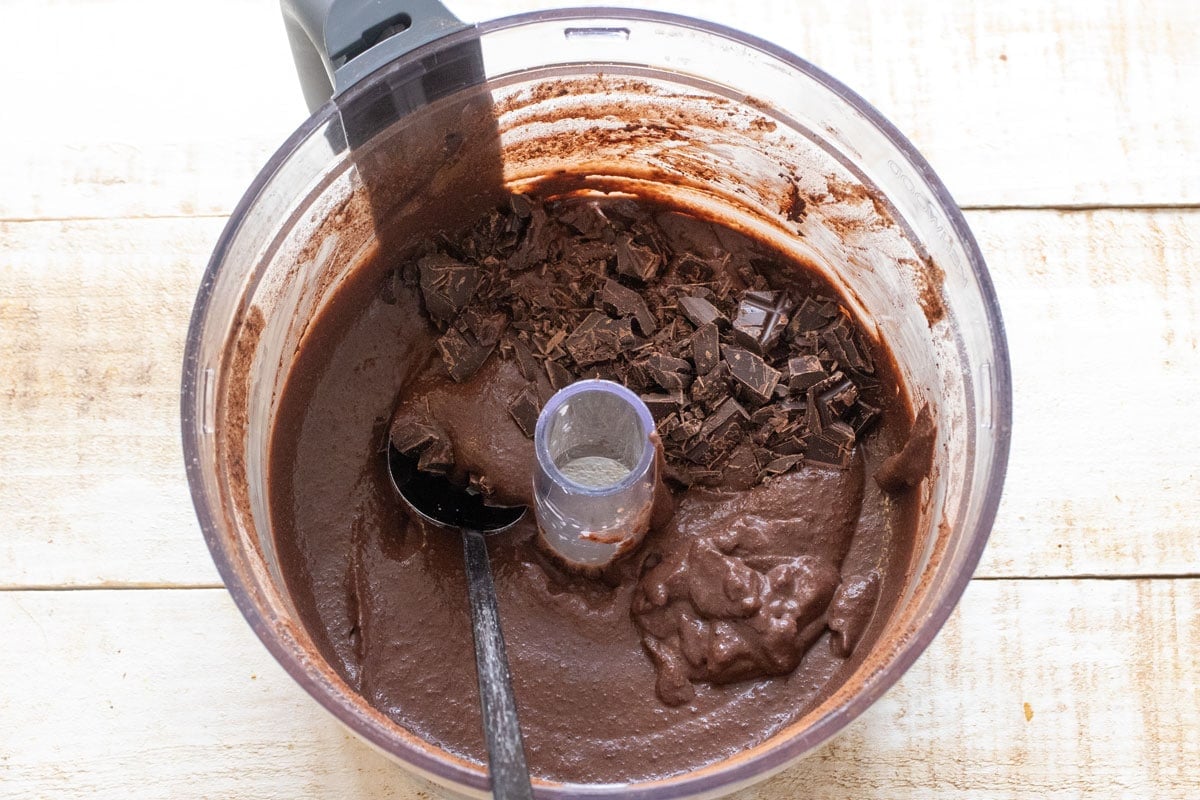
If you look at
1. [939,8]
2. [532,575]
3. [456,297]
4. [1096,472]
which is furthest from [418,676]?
[939,8]

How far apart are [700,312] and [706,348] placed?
0.20 feet

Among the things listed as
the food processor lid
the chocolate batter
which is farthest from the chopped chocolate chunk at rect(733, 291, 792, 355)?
the food processor lid

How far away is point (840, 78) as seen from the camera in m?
1.79

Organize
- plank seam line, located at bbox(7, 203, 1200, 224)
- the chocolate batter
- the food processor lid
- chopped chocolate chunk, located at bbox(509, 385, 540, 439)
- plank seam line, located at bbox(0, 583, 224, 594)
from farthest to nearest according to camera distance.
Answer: plank seam line, located at bbox(7, 203, 1200, 224)
plank seam line, located at bbox(0, 583, 224, 594)
chopped chocolate chunk, located at bbox(509, 385, 540, 439)
the chocolate batter
the food processor lid

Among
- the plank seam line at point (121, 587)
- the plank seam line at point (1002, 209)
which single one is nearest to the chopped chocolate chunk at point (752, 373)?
the plank seam line at point (1002, 209)

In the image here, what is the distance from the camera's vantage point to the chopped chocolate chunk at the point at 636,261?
1.57 meters

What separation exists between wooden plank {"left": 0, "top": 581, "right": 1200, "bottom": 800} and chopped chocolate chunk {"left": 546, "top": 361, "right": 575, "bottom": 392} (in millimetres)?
556

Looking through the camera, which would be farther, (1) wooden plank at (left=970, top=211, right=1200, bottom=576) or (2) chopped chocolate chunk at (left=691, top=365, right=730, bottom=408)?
(1) wooden plank at (left=970, top=211, right=1200, bottom=576)

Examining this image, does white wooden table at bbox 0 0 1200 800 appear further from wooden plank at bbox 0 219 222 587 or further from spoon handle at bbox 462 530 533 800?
spoon handle at bbox 462 530 533 800

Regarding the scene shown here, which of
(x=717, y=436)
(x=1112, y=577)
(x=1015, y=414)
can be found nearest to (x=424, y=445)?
(x=717, y=436)

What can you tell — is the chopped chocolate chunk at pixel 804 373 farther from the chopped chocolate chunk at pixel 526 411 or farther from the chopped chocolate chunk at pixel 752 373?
the chopped chocolate chunk at pixel 526 411

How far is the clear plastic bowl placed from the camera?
1.21 m

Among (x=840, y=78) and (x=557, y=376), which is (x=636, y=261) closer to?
(x=557, y=376)

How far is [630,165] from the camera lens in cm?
167
